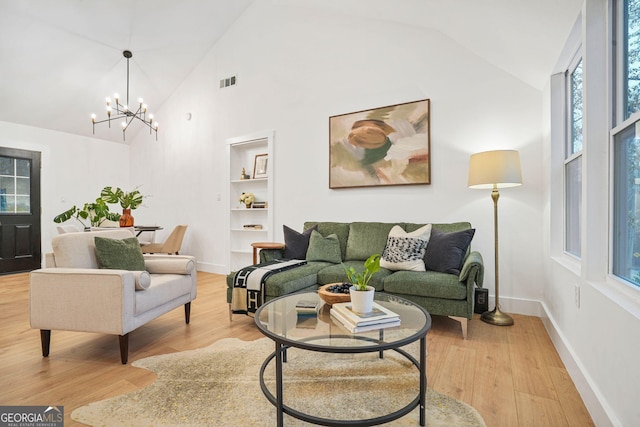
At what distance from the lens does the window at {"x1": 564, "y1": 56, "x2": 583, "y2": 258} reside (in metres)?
2.35

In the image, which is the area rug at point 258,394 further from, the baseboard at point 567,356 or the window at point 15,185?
the window at point 15,185

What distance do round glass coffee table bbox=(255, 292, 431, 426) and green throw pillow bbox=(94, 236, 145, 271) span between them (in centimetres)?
134

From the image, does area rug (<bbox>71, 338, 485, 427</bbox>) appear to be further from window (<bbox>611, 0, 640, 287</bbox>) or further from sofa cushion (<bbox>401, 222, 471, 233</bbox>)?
sofa cushion (<bbox>401, 222, 471, 233</bbox>)

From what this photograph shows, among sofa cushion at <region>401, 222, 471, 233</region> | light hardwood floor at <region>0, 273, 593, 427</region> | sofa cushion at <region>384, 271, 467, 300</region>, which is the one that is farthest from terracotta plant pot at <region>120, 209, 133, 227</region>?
sofa cushion at <region>401, 222, 471, 233</region>

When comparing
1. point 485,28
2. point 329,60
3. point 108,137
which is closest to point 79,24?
point 108,137

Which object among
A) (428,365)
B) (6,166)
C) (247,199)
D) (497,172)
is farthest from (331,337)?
(6,166)

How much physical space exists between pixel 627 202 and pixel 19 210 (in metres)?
7.27

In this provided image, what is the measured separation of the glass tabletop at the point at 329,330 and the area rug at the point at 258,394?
0.37 m

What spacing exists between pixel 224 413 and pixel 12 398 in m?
1.17

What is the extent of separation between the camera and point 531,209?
10.4ft

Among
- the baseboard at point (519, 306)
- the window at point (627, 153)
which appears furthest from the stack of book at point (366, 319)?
the baseboard at point (519, 306)

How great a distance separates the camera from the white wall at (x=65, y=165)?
17.5 feet

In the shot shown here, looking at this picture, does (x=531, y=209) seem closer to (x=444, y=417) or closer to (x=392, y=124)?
(x=392, y=124)

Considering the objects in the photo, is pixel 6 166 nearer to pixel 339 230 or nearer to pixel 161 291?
pixel 161 291
